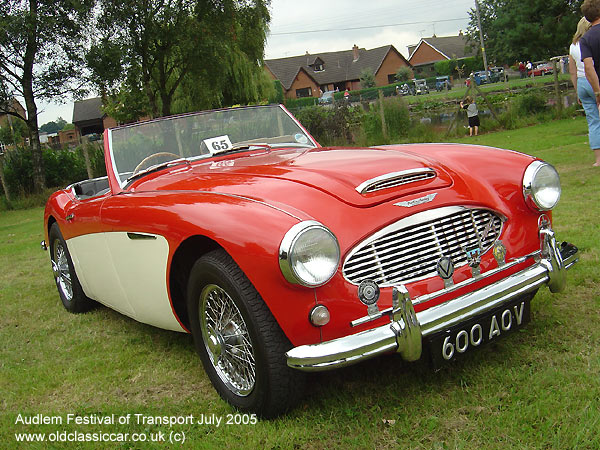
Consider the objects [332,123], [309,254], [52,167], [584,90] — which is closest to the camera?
[309,254]

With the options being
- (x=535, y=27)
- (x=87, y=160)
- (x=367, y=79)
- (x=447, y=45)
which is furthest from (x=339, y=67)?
(x=87, y=160)

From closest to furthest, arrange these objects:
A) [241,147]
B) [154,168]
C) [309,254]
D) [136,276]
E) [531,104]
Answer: [309,254], [136,276], [154,168], [241,147], [531,104]

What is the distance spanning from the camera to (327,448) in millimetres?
2162

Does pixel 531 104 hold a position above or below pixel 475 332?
above

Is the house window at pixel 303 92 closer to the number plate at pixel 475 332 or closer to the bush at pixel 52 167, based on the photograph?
the bush at pixel 52 167

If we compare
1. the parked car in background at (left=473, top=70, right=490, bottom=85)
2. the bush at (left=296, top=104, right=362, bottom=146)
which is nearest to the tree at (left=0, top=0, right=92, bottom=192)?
the bush at (left=296, top=104, right=362, bottom=146)

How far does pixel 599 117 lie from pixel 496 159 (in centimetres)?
424

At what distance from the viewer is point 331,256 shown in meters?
2.11

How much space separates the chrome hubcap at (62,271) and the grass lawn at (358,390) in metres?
0.45

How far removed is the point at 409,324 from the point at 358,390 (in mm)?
591

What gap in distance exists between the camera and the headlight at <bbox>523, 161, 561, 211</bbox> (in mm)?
2678

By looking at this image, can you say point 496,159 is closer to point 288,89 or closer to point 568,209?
point 568,209

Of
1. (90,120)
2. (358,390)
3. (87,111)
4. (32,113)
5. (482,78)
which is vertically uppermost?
(87,111)

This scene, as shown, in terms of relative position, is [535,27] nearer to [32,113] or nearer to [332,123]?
[332,123]
